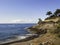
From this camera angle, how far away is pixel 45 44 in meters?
28.9

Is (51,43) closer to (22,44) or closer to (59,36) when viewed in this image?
(59,36)

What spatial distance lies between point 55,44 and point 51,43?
2.87ft

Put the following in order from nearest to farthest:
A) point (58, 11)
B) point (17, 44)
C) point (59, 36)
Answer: point (59, 36), point (17, 44), point (58, 11)

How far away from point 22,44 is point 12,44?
249 centimetres

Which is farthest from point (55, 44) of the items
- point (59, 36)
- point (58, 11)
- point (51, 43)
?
point (58, 11)

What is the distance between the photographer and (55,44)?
2847 cm

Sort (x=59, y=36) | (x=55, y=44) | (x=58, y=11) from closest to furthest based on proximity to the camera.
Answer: (x=55, y=44)
(x=59, y=36)
(x=58, y=11)

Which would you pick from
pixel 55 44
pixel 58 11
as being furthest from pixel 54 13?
pixel 55 44

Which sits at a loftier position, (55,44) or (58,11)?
(58,11)

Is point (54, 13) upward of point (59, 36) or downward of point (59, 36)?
upward

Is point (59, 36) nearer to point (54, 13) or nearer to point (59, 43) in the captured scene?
point (59, 43)

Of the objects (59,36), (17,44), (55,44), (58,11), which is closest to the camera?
(55,44)

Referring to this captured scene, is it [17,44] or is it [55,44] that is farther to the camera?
[17,44]

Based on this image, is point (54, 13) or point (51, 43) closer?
point (51, 43)
